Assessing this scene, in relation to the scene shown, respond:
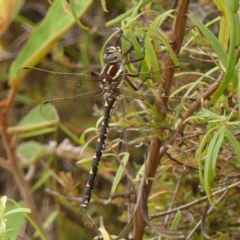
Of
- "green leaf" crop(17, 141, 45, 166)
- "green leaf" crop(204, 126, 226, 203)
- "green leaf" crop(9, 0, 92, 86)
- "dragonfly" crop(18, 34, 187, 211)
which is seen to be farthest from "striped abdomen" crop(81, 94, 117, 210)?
"green leaf" crop(17, 141, 45, 166)

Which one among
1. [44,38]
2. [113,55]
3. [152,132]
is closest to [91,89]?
[113,55]

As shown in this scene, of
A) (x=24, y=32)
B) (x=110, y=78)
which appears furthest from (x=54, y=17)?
(x=24, y=32)

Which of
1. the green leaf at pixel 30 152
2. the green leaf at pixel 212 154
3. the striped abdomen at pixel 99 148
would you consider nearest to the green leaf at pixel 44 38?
the green leaf at pixel 30 152

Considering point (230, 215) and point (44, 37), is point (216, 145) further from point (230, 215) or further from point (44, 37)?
point (44, 37)

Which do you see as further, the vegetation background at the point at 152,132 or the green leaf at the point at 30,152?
the green leaf at the point at 30,152

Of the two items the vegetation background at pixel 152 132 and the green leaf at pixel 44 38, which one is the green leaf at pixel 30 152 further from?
the green leaf at pixel 44 38

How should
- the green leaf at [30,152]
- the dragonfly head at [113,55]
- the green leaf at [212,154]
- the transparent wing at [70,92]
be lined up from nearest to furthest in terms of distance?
1. the green leaf at [212,154]
2. the dragonfly head at [113,55]
3. the transparent wing at [70,92]
4. the green leaf at [30,152]

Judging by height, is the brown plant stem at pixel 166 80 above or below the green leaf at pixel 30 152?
above

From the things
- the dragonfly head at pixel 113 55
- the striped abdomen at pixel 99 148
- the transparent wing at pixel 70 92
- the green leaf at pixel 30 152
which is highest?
the dragonfly head at pixel 113 55
